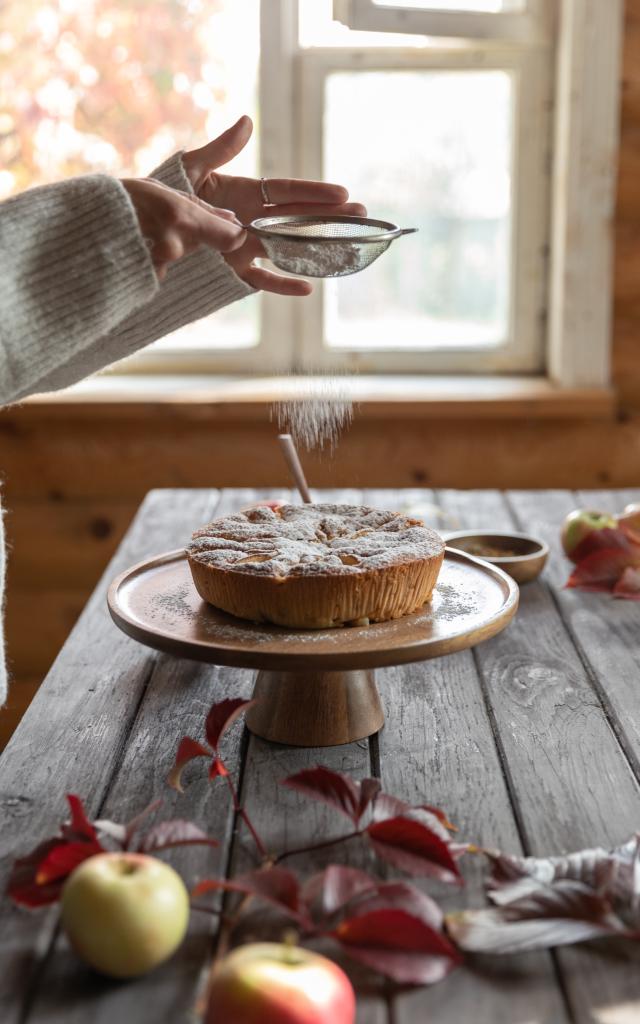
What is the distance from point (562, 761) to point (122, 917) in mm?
438

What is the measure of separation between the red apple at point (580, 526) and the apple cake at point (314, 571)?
0.46 metres

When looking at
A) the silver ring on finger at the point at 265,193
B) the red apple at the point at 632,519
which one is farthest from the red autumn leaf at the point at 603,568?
the silver ring on finger at the point at 265,193

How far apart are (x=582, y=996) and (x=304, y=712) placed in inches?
15.1

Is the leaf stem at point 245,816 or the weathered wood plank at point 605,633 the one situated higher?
the leaf stem at point 245,816

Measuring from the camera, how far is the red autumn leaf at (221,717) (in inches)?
34.5

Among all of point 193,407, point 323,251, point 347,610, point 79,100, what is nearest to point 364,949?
point 347,610

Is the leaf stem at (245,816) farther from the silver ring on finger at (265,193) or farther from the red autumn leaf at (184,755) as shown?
the silver ring on finger at (265,193)

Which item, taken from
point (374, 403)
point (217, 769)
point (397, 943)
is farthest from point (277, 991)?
point (374, 403)

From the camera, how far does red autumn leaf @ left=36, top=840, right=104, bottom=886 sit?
0.70 metres

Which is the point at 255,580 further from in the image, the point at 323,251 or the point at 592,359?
the point at 592,359

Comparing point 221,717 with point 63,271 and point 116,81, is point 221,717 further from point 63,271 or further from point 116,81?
point 116,81

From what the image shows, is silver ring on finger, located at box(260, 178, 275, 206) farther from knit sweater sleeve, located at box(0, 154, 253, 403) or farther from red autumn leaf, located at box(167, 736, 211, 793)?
red autumn leaf, located at box(167, 736, 211, 793)

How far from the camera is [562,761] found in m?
0.93

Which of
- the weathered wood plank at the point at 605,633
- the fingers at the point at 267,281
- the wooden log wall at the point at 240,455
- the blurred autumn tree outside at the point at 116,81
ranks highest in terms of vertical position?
the blurred autumn tree outside at the point at 116,81
